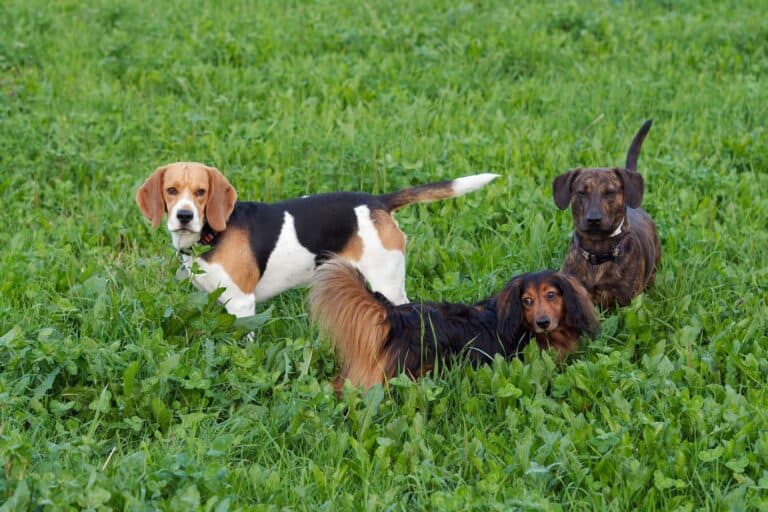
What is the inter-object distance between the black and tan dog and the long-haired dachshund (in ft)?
2.03

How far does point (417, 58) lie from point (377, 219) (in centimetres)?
487

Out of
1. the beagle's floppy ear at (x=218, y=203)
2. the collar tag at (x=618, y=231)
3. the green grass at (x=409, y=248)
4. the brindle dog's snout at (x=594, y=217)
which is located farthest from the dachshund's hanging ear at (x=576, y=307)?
the beagle's floppy ear at (x=218, y=203)

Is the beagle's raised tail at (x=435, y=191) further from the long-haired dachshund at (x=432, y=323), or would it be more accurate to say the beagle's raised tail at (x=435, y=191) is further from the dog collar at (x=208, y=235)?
the dog collar at (x=208, y=235)

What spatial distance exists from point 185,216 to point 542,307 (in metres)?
1.93

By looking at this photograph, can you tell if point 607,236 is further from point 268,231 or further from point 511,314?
point 268,231

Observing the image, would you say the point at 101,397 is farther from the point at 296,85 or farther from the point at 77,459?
the point at 296,85

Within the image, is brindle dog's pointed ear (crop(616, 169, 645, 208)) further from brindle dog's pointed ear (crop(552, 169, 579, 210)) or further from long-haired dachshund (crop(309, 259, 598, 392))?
long-haired dachshund (crop(309, 259, 598, 392))

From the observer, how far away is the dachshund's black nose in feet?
17.5

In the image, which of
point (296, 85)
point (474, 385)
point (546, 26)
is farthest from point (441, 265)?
point (546, 26)

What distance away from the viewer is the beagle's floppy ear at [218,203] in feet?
17.8

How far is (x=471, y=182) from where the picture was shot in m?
5.79

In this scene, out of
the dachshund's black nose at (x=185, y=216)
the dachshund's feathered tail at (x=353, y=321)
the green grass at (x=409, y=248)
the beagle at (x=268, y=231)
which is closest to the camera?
the green grass at (x=409, y=248)

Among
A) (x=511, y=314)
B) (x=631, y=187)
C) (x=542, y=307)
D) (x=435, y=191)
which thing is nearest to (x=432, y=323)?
(x=511, y=314)

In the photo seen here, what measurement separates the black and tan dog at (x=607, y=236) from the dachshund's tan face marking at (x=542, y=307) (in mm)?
772
